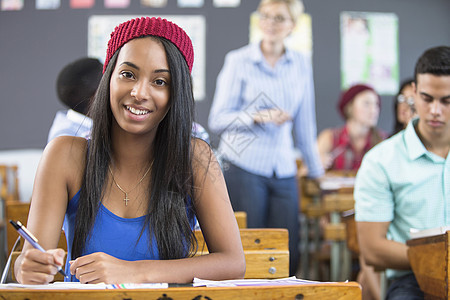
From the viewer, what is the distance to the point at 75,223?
1.23 metres

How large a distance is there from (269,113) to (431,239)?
4.14 ft

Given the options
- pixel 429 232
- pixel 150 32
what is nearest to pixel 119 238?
pixel 150 32

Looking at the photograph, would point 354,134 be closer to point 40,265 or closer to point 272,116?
point 272,116

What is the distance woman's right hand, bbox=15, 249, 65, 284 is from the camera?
86 cm

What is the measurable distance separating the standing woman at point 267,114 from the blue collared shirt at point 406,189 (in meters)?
0.77

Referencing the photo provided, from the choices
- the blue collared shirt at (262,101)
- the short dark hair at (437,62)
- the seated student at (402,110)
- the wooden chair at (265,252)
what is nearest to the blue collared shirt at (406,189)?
the short dark hair at (437,62)

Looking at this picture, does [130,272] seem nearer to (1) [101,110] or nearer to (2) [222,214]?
(2) [222,214]

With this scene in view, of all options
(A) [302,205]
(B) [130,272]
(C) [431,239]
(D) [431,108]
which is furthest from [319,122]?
(B) [130,272]

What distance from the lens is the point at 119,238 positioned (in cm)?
120

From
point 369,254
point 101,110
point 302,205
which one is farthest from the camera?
point 302,205

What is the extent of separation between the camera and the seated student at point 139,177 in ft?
3.89

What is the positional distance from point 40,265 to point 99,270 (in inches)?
4.5

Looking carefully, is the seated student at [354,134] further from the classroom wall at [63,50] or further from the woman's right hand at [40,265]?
the woman's right hand at [40,265]

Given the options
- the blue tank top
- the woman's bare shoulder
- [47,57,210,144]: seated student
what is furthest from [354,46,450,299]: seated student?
→ the woman's bare shoulder
